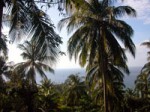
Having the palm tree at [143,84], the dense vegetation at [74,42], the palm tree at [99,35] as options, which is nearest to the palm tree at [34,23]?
the dense vegetation at [74,42]

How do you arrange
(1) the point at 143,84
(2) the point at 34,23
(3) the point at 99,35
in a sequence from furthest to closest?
(1) the point at 143,84 < (3) the point at 99,35 < (2) the point at 34,23

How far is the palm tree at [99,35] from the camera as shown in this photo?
786 inches

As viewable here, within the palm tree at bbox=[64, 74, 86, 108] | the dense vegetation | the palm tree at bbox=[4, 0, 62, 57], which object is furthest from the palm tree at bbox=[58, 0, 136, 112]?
the palm tree at bbox=[64, 74, 86, 108]

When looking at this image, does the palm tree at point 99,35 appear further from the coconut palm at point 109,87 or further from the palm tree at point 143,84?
the palm tree at point 143,84

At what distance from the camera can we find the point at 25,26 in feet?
33.0

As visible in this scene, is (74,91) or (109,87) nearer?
(109,87)

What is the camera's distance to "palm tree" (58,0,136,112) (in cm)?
1997

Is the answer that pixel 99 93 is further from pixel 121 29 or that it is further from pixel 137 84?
pixel 137 84

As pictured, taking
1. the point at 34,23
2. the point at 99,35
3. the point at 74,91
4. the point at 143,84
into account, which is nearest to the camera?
the point at 34,23

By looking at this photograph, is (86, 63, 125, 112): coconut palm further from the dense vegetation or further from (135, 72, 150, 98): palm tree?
(135, 72, 150, 98): palm tree

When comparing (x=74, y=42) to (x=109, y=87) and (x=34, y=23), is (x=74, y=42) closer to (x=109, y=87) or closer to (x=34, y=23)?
(x=109, y=87)

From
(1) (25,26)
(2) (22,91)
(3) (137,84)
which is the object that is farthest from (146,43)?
(1) (25,26)

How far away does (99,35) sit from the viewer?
2022cm

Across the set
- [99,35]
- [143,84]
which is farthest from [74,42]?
[143,84]
